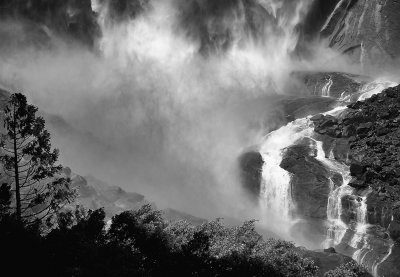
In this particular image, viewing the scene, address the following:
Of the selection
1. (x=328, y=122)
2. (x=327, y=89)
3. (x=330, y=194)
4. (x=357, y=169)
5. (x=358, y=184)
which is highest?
(x=327, y=89)

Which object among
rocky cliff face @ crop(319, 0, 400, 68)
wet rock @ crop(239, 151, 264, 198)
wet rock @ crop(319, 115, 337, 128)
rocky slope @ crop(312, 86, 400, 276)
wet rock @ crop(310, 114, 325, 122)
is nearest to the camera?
rocky slope @ crop(312, 86, 400, 276)

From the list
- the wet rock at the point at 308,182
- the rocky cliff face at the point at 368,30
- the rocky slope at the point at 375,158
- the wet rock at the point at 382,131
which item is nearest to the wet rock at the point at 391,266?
Answer: the rocky slope at the point at 375,158

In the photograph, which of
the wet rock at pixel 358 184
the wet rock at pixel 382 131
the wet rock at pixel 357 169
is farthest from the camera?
the wet rock at pixel 382 131

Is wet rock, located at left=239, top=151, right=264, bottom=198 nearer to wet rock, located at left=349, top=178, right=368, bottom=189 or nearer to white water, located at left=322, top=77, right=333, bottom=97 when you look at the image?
wet rock, located at left=349, top=178, right=368, bottom=189

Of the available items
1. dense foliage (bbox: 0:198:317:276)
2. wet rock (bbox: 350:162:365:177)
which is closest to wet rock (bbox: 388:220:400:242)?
wet rock (bbox: 350:162:365:177)

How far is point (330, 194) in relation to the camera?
54.8 metres

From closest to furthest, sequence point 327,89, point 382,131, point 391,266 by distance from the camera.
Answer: point 391,266
point 382,131
point 327,89

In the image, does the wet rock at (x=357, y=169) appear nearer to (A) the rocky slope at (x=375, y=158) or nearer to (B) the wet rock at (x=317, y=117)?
(A) the rocky slope at (x=375, y=158)

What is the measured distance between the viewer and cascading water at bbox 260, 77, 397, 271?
49.3 m

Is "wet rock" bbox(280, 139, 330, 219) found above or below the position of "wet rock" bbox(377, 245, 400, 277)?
above

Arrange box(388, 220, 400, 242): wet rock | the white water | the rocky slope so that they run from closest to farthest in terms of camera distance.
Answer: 1. box(388, 220, 400, 242): wet rock
2. the rocky slope
3. the white water

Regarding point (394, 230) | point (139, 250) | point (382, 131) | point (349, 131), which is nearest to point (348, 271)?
point (139, 250)

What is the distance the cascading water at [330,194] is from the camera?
49.3 meters

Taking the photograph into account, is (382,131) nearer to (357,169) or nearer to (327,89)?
(357,169)
